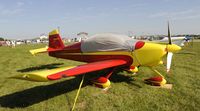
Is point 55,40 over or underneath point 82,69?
over

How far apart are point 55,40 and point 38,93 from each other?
539 centimetres

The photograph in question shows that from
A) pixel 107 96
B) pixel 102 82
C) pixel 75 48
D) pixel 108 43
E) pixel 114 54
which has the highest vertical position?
pixel 108 43

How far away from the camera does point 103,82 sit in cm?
776

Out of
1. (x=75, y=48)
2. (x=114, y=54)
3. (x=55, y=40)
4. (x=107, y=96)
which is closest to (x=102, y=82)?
(x=107, y=96)

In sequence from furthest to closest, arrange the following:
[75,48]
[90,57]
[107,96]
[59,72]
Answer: [75,48] → [90,57] → [107,96] → [59,72]

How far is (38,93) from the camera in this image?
7668 millimetres

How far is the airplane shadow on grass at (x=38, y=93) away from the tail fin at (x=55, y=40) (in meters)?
3.50

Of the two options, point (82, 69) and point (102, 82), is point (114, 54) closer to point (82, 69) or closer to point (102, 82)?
point (102, 82)

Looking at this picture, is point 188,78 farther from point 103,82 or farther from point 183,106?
point 103,82

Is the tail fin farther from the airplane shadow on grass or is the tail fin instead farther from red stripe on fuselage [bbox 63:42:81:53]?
the airplane shadow on grass

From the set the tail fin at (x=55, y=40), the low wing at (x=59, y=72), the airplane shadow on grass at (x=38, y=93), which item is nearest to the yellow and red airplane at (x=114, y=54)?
the low wing at (x=59, y=72)

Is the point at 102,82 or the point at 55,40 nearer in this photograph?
the point at 102,82

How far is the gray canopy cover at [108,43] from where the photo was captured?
8.18 meters

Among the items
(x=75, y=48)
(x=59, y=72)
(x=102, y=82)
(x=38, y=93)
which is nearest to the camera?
(x=59, y=72)
